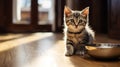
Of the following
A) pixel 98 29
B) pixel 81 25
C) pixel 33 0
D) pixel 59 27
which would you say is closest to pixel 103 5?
pixel 98 29

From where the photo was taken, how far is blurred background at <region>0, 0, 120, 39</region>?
432 centimetres

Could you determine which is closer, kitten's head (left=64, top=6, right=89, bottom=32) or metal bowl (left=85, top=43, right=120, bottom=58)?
metal bowl (left=85, top=43, right=120, bottom=58)

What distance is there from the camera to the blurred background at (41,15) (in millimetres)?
4324

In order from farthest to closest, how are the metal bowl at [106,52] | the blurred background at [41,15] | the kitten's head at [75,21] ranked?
the blurred background at [41,15] < the kitten's head at [75,21] < the metal bowl at [106,52]

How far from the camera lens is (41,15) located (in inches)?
178

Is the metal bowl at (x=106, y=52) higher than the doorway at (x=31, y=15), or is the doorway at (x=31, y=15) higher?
the doorway at (x=31, y=15)

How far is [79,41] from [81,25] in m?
0.13

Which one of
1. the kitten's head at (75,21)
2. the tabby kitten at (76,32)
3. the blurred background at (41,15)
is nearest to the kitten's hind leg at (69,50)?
the tabby kitten at (76,32)

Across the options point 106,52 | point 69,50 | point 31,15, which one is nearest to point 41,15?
point 31,15

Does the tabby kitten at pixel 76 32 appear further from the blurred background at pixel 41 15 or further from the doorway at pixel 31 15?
the doorway at pixel 31 15

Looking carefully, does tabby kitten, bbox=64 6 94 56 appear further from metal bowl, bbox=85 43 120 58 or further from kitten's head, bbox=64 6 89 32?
metal bowl, bbox=85 43 120 58

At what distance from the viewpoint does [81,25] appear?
1989 millimetres

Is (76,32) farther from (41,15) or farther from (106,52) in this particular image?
(41,15)

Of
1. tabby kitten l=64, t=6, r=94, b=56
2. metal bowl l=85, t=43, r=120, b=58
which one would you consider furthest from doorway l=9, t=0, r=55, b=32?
metal bowl l=85, t=43, r=120, b=58
